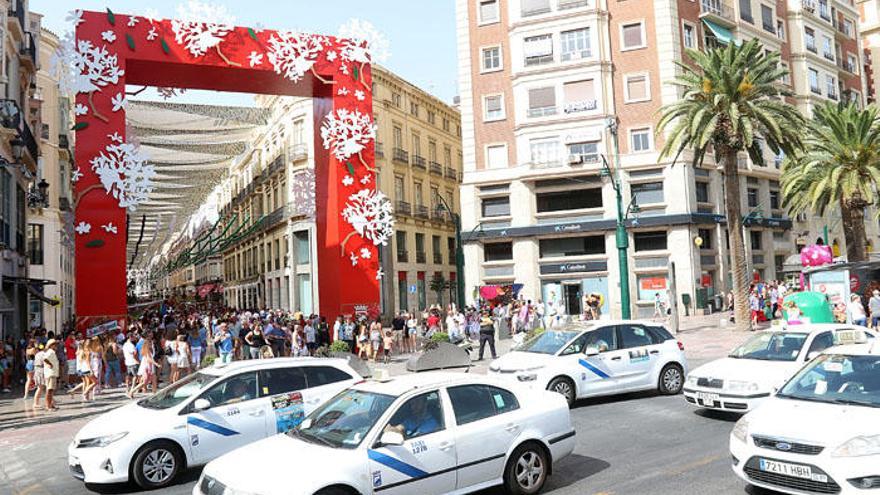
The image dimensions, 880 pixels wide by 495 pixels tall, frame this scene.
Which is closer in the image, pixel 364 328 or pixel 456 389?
pixel 456 389

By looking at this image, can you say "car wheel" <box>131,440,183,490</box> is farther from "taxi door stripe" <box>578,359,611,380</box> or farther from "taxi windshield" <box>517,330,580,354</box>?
"taxi door stripe" <box>578,359,611,380</box>

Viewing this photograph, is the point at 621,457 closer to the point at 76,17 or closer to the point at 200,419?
the point at 200,419

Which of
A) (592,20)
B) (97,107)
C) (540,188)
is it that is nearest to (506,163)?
(540,188)

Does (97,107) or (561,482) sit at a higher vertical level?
(97,107)

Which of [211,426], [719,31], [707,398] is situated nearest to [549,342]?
[707,398]

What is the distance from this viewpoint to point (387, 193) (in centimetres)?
4709

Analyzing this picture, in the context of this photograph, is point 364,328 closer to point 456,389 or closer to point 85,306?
point 85,306

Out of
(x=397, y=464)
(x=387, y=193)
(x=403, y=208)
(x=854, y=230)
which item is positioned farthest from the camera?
(x=403, y=208)

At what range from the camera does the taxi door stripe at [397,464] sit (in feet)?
20.6

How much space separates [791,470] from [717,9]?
42226mm

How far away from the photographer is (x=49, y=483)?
9250mm

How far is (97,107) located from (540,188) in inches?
1038

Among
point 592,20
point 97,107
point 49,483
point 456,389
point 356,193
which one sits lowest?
point 49,483

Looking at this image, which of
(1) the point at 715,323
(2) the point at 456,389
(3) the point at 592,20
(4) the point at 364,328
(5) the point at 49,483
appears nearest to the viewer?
(2) the point at 456,389
